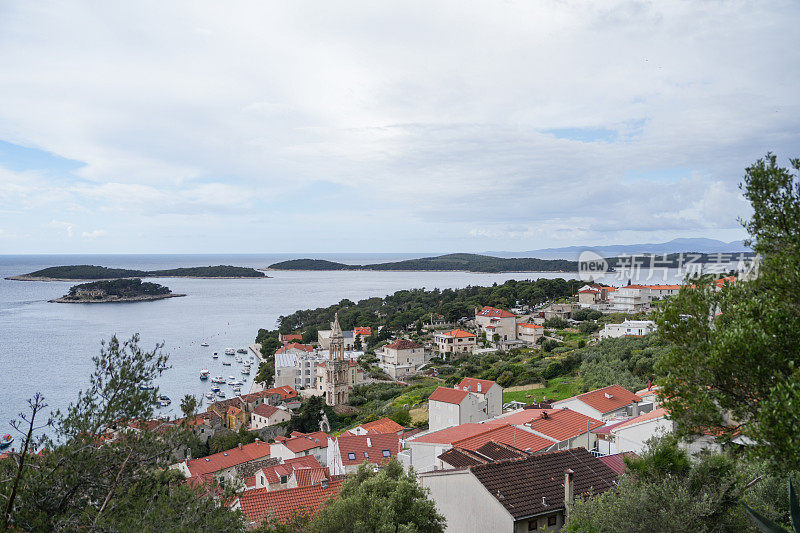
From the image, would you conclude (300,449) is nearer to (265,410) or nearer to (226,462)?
(226,462)

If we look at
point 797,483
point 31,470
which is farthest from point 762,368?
point 31,470

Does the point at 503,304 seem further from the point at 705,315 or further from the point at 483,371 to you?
the point at 705,315

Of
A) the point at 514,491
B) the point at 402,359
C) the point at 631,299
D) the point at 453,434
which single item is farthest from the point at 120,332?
the point at 514,491

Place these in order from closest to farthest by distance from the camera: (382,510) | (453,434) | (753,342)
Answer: (753,342) < (382,510) < (453,434)

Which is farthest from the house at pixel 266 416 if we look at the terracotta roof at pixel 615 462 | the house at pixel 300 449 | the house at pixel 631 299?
the house at pixel 631 299

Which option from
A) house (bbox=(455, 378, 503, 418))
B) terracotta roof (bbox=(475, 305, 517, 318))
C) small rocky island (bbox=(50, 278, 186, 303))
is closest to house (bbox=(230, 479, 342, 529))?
house (bbox=(455, 378, 503, 418))
